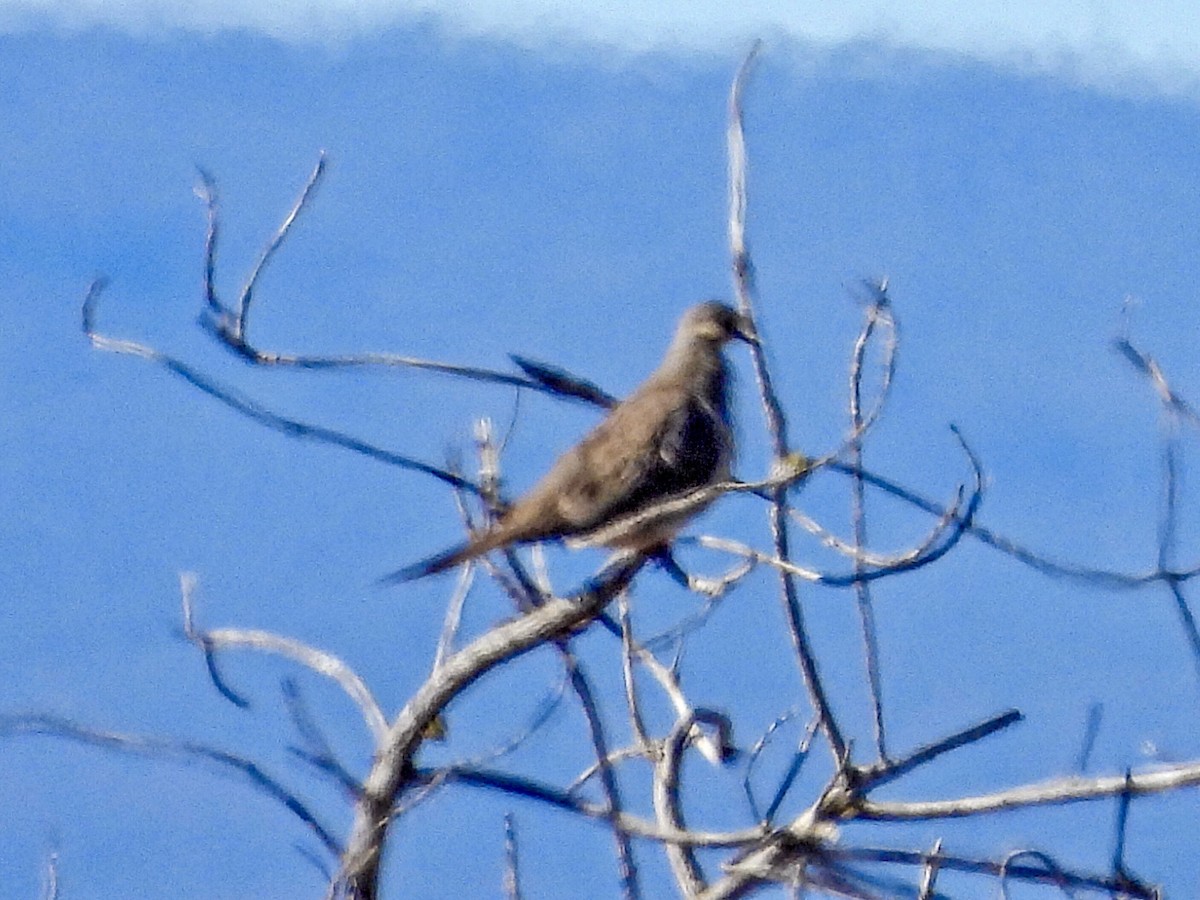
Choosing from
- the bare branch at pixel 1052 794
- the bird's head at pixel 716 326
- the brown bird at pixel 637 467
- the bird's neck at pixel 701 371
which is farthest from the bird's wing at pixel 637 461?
the bare branch at pixel 1052 794

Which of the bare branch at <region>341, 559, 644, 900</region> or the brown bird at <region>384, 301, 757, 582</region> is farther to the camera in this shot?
the brown bird at <region>384, 301, 757, 582</region>

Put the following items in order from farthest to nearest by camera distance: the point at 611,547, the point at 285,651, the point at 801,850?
the point at 611,547 < the point at 285,651 < the point at 801,850

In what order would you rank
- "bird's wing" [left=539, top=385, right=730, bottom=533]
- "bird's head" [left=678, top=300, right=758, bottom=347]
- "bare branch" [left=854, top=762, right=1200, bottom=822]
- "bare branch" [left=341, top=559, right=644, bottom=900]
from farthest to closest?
"bird's head" [left=678, top=300, right=758, bottom=347]
"bird's wing" [left=539, top=385, right=730, bottom=533]
"bare branch" [left=341, top=559, right=644, bottom=900]
"bare branch" [left=854, top=762, right=1200, bottom=822]

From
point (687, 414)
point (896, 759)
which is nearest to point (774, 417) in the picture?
point (896, 759)

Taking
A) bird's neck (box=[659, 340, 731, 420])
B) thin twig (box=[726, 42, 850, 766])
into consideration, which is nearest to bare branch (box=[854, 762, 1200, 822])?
thin twig (box=[726, 42, 850, 766])

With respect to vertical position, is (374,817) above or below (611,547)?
below

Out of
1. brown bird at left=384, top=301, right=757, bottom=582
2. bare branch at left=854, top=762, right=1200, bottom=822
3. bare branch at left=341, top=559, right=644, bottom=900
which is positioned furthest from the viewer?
brown bird at left=384, top=301, right=757, bottom=582

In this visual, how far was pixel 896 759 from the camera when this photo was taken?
3.34 metres

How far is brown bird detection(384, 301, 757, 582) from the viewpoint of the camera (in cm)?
465

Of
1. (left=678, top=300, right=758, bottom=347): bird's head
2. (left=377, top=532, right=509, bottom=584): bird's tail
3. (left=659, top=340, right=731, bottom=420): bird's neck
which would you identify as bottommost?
(left=377, top=532, right=509, bottom=584): bird's tail

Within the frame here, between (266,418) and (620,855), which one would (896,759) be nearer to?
(620,855)

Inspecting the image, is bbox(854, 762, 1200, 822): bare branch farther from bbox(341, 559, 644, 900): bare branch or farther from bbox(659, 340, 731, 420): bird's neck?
bbox(659, 340, 731, 420): bird's neck

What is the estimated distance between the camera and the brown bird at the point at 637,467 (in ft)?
15.3

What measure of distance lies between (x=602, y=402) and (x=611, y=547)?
865 mm
